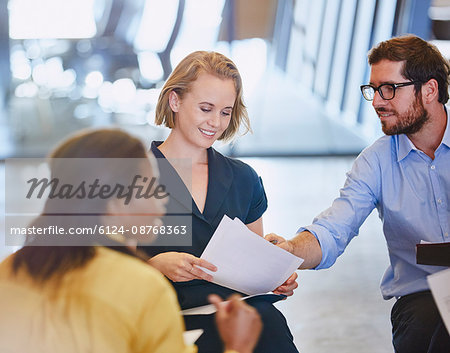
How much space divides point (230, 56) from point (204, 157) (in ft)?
20.8

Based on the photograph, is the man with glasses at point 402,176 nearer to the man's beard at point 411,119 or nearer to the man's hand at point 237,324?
the man's beard at point 411,119

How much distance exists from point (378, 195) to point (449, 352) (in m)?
0.65

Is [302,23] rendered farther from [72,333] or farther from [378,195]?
[72,333]

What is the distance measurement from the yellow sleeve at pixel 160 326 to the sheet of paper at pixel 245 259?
0.48 m

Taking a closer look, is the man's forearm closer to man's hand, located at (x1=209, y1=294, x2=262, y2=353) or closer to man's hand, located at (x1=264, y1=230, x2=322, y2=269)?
man's hand, located at (x1=264, y1=230, x2=322, y2=269)

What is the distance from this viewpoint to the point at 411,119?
6.94 ft

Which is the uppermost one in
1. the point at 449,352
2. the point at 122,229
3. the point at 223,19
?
the point at 223,19

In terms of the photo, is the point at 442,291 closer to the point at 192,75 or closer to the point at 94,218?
the point at 94,218

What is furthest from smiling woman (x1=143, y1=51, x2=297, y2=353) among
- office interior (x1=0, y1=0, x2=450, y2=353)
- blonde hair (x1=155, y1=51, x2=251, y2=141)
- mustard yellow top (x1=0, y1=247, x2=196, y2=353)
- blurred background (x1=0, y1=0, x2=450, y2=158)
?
blurred background (x1=0, y1=0, x2=450, y2=158)

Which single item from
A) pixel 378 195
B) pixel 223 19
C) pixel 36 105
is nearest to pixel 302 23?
pixel 223 19

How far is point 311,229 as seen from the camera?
2045 mm

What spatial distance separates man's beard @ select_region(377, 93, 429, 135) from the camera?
2.11m

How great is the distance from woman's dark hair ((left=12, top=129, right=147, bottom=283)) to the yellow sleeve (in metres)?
0.14

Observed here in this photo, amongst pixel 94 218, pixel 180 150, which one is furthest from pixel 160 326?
pixel 180 150
